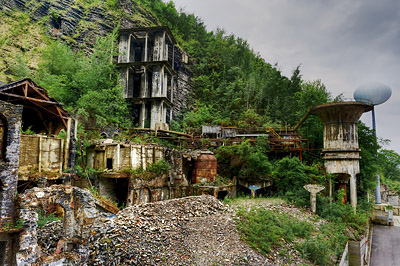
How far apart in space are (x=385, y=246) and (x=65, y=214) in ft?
63.8

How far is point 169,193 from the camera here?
16672mm

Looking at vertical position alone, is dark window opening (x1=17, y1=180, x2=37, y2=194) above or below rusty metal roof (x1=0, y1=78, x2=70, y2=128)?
below

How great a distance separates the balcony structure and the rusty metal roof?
13.0 metres

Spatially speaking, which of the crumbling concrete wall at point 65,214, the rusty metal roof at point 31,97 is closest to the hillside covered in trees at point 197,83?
the rusty metal roof at point 31,97

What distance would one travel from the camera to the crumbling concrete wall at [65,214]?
8.80m

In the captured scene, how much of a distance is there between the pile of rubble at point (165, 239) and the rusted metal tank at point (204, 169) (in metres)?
6.69

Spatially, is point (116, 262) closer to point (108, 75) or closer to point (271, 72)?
point (108, 75)

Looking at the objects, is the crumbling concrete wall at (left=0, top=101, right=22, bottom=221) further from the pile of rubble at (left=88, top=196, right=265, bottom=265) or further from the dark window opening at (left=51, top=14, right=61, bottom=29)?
the dark window opening at (left=51, top=14, right=61, bottom=29)

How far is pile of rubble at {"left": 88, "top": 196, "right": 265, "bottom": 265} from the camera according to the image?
7.83 m

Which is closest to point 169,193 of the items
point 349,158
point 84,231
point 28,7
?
point 84,231

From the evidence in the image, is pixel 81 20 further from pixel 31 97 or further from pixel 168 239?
pixel 168 239

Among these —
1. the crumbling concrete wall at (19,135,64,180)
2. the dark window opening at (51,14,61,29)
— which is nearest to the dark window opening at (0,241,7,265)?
the crumbling concrete wall at (19,135,64,180)

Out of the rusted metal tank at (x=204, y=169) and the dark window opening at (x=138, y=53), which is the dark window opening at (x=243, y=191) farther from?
the dark window opening at (x=138, y=53)

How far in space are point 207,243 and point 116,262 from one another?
135 inches
